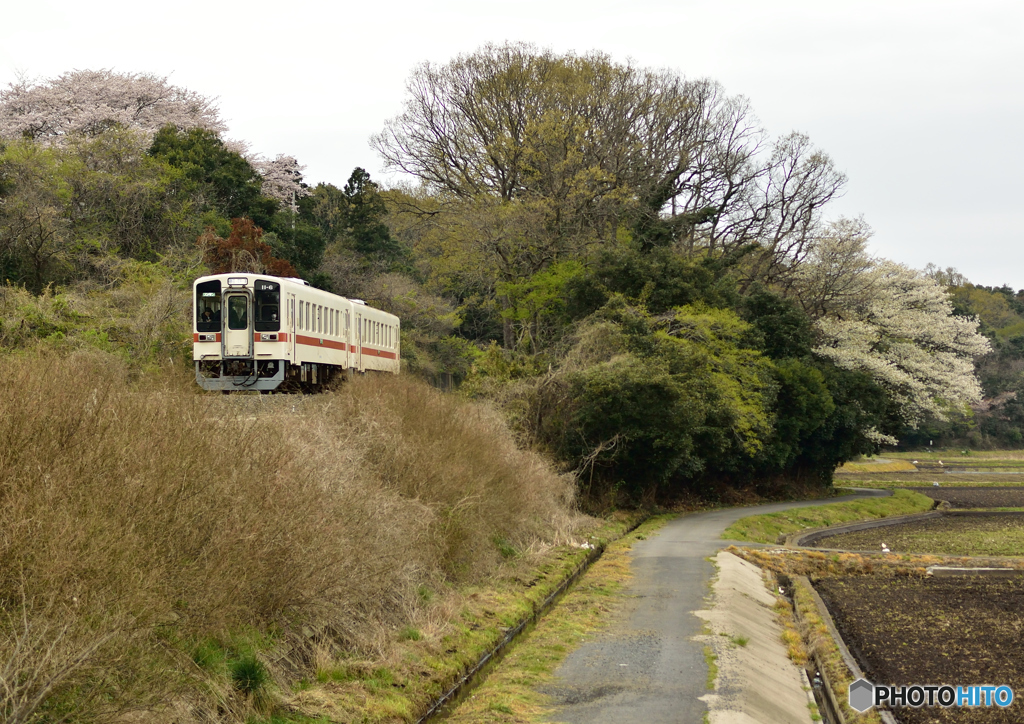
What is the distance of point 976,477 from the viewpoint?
5444 cm

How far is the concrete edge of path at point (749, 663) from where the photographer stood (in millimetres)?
9898

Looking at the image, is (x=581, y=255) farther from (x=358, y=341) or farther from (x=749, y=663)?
(x=749, y=663)

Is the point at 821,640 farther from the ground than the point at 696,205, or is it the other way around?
the point at 696,205

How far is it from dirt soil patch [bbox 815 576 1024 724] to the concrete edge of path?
1056 mm

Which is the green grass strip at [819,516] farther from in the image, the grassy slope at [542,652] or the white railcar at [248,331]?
the white railcar at [248,331]

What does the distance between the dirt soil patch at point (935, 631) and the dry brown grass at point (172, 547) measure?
6301mm

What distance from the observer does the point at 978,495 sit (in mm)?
43875

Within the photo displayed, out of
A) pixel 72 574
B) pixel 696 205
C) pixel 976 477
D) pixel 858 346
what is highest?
pixel 696 205

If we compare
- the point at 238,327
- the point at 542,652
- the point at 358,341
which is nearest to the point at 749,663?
the point at 542,652

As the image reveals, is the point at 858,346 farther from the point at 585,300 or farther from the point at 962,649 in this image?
the point at 962,649

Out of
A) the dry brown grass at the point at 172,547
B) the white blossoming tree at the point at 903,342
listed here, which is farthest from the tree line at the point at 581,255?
the dry brown grass at the point at 172,547

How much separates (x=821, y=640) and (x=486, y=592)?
16.4ft

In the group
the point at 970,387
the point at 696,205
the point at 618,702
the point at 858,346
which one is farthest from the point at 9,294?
the point at 970,387

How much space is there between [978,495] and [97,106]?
152 feet
